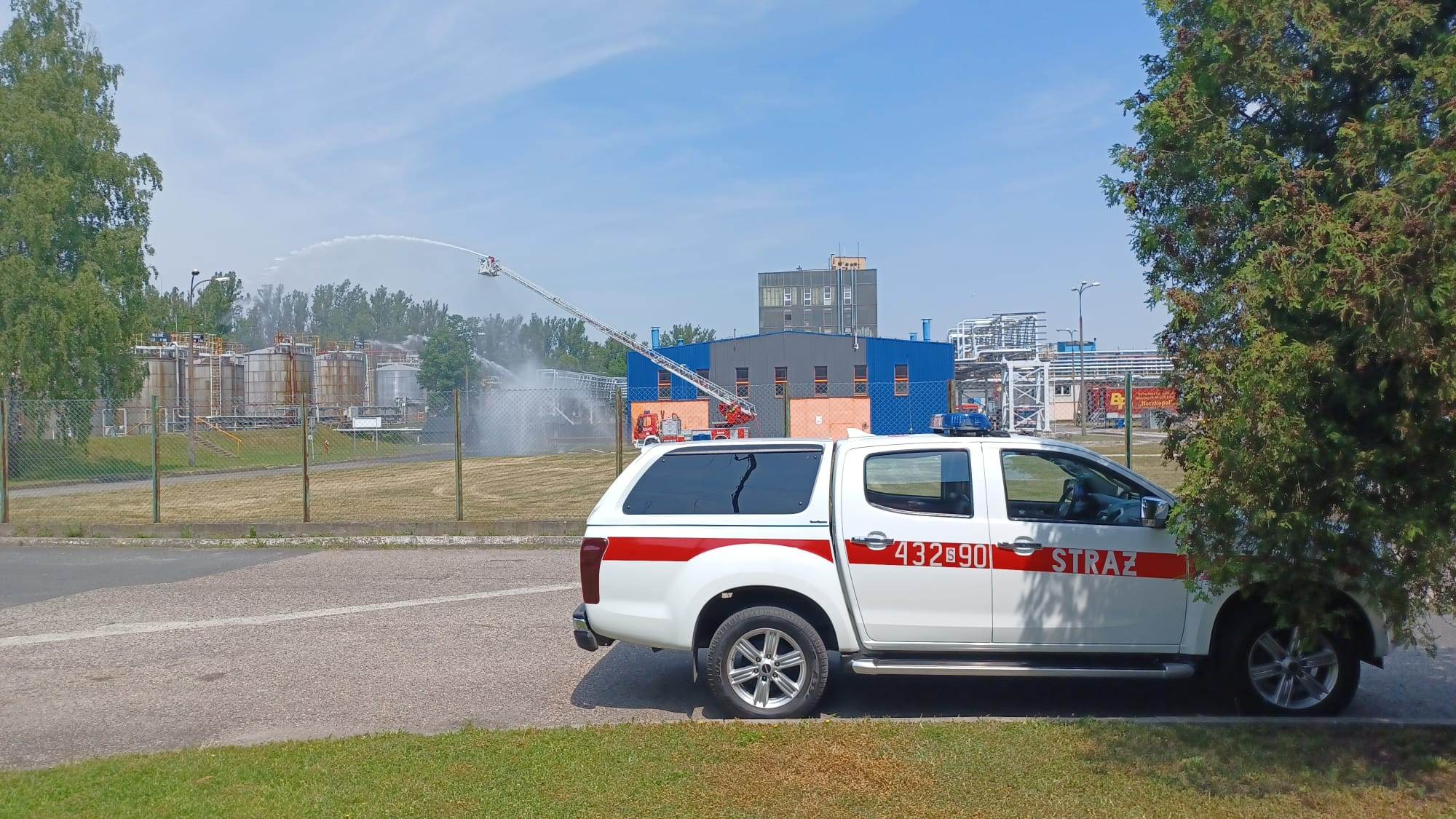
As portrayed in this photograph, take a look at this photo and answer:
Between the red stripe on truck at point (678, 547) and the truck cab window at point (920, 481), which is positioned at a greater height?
the truck cab window at point (920, 481)

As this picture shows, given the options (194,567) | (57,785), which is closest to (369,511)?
(194,567)

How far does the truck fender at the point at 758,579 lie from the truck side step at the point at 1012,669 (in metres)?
0.22

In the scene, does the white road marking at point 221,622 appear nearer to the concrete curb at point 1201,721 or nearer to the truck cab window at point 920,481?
the concrete curb at point 1201,721

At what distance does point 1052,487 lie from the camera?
24.1 ft

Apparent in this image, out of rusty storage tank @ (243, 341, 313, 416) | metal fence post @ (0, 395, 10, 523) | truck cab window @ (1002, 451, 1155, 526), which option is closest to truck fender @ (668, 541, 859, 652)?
truck cab window @ (1002, 451, 1155, 526)

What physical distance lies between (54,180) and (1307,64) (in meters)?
40.6

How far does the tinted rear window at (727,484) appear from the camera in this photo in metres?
7.19

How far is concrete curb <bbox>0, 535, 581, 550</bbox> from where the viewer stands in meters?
15.9

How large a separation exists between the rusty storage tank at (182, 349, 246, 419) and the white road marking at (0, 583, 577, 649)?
49.2 metres

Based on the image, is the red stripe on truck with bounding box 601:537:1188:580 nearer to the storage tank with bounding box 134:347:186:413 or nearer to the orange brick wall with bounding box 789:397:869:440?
the orange brick wall with bounding box 789:397:869:440

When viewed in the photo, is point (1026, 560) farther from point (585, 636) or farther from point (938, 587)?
point (585, 636)

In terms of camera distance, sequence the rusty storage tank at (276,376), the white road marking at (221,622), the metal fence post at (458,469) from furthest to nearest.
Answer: the rusty storage tank at (276,376), the metal fence post at (458,469), the white road marking at (221,622)

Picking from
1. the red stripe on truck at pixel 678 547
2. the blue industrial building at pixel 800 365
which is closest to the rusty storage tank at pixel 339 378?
the blue industrial building at pixel 800 365

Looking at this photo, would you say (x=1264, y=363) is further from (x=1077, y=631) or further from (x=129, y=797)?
(x=129, y=797)
